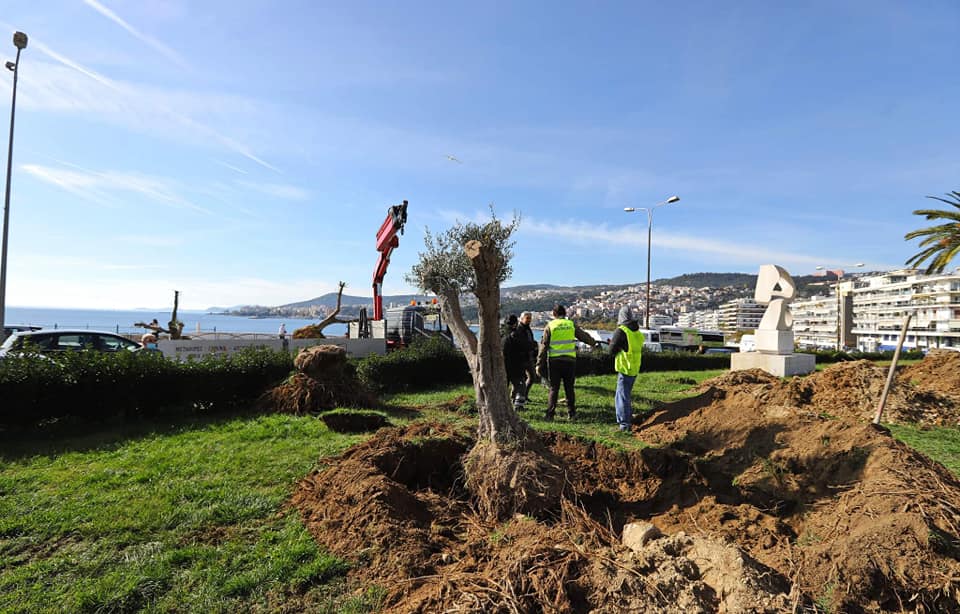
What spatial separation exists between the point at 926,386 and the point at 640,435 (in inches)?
321

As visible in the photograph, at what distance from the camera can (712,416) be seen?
7.51m

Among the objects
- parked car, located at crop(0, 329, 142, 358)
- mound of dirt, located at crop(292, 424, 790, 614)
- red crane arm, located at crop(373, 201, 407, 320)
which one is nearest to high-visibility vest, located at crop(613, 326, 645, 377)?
mound of dirt, located at crop(292, 424, 790, 614)

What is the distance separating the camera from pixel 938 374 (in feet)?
36.9

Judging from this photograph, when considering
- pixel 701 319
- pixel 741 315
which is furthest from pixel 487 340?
pixel 701 319

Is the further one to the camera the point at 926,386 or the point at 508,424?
the point at 926,386

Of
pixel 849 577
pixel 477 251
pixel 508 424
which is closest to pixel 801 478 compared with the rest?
pixel 849 577

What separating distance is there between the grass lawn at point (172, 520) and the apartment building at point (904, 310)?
2648 inches

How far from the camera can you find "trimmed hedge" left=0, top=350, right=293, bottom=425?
7.57 metres

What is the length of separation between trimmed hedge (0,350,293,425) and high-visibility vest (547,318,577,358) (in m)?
5.86

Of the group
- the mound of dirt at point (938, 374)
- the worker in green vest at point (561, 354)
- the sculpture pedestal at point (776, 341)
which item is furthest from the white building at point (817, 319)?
the worker in green vest at point (561, 354)

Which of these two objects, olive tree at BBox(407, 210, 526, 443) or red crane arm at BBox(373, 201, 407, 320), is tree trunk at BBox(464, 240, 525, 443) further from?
red crane arm at BBox(373, 201, 407, 320)

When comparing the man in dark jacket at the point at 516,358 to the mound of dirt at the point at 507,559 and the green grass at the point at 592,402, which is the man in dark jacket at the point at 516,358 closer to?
the green grass at the point at 592,402

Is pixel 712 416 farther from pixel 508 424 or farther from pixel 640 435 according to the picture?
pixel 508 424

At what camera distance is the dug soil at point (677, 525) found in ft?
9.61
